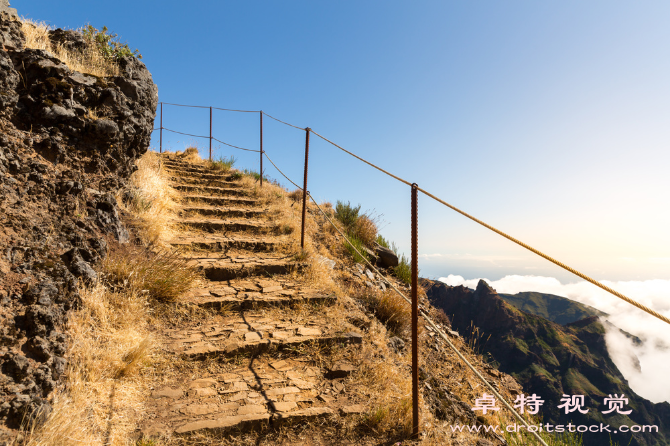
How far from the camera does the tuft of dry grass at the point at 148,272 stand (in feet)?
11.2

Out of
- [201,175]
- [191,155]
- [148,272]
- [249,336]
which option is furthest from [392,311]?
[191,155]

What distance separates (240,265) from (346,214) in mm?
3909

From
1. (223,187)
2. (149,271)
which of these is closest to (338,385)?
(149,271)

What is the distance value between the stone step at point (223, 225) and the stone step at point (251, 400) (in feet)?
10.8

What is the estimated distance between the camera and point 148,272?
3637mm

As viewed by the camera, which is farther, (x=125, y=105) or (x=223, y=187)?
(x=223, y=187)

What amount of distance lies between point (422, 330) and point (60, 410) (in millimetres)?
4067

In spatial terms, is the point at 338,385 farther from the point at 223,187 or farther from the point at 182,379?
the point at 223,187

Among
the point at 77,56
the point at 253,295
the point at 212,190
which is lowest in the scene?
the point at 253,295

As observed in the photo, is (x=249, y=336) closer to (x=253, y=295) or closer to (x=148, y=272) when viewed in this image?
(x=253, y=295)

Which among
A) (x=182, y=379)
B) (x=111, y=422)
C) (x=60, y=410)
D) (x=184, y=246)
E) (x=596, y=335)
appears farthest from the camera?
(x=596, y=335)

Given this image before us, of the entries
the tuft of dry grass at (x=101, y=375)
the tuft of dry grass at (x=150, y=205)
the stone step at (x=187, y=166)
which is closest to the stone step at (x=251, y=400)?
the tuft of dry grass at (x=101, y=375)

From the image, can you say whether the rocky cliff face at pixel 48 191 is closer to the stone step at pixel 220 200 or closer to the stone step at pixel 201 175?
the stone step at pixel 220 200

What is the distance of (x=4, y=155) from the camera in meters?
2.90
